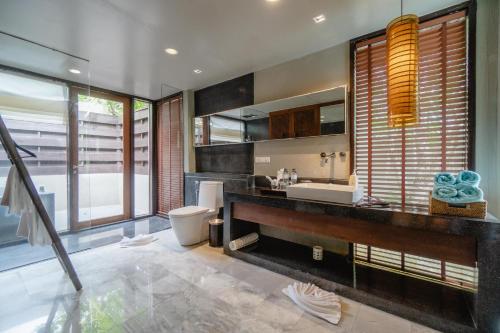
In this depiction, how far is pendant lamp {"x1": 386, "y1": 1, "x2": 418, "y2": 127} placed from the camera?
5.14ft

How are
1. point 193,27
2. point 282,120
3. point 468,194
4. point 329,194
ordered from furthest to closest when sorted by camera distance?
1. point 282,120
2. point 193,27
3. point 329,194
4. point 468,194

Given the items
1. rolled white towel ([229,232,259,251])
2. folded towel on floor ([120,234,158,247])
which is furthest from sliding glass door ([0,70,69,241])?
rolled white towel ([229,232,259,251])

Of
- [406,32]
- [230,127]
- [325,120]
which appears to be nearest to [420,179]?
[325,120]

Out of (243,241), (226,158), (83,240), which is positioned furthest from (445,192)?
(83,240)

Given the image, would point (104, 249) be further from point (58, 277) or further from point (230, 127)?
point (230, 127)

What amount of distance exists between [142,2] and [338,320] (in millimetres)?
2978

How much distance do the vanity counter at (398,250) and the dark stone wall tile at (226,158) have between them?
961 mm

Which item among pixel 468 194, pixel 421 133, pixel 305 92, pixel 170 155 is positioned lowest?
pixel 468 194

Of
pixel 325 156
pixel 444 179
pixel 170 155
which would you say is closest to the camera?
pixel 444 179

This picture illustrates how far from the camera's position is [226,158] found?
376 cm

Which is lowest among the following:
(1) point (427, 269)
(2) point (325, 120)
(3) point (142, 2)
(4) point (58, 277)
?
(4) point (58, 277)

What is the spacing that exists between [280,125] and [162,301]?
7.61ft

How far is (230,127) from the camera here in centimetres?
356

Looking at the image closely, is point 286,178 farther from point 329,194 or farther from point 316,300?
point 316,300
